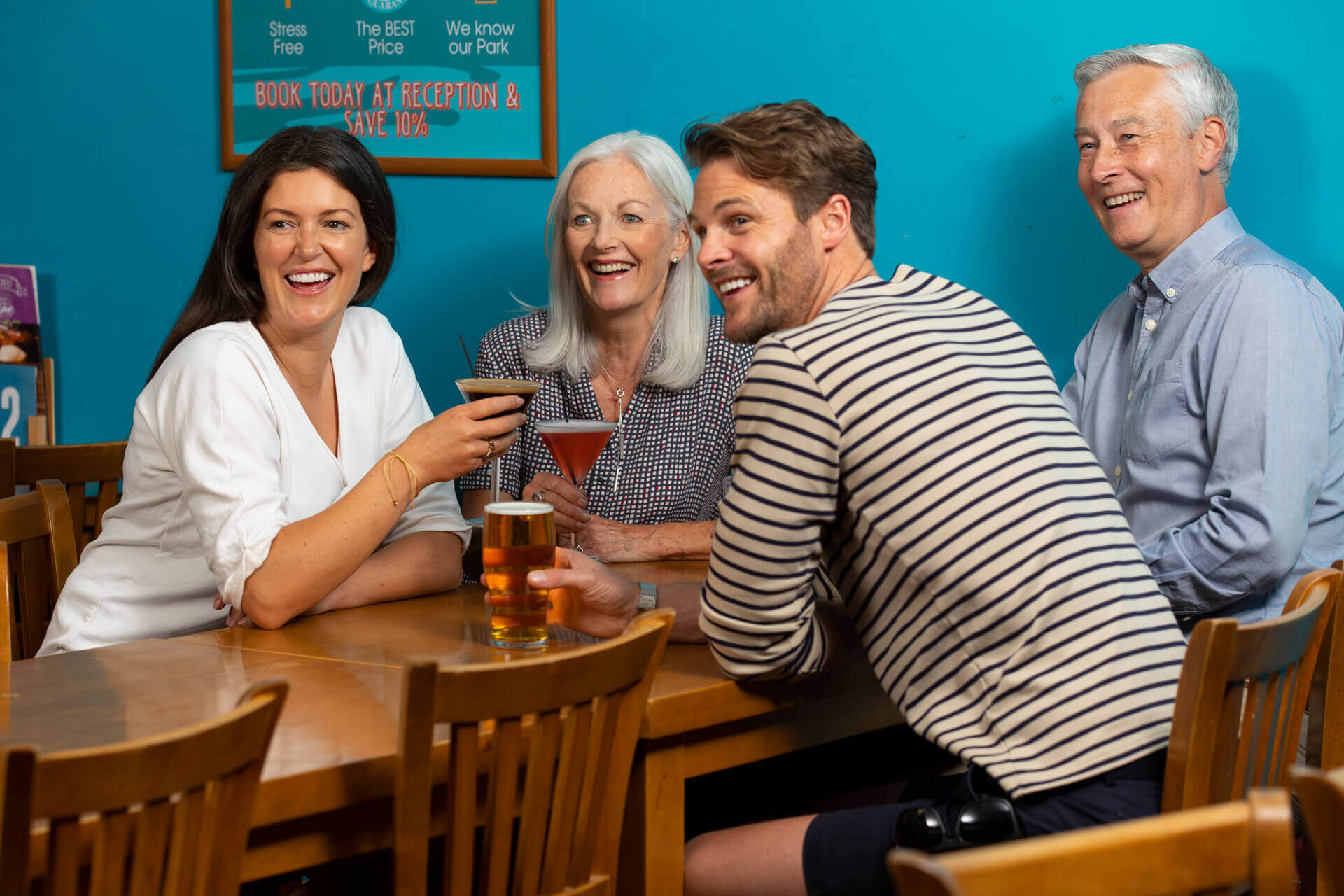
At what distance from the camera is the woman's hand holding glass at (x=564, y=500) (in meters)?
2.41

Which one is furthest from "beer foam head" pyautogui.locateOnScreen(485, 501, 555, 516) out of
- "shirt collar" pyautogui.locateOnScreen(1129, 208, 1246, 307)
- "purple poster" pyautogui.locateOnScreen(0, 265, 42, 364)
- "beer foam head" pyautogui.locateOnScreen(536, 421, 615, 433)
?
"purple poster" pyautogui.locateOnScreen(0, 265, 42, 364)

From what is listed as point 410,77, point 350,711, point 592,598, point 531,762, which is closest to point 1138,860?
point 531,762

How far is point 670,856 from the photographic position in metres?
1.62

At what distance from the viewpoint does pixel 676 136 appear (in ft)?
10.9

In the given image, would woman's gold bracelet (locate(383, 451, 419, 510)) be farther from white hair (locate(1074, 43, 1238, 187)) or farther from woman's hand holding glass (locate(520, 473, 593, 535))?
white hair (locate(1074, 43, 1238, 187))

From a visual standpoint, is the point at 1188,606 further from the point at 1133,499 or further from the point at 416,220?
the point at 416,220

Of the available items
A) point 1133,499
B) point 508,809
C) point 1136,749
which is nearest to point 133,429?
point 508,809

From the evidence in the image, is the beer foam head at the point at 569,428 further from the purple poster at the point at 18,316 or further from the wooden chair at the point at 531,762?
the purple poster at the point at 18,316

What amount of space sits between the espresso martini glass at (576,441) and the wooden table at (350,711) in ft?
1.06

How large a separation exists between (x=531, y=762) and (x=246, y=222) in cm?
133

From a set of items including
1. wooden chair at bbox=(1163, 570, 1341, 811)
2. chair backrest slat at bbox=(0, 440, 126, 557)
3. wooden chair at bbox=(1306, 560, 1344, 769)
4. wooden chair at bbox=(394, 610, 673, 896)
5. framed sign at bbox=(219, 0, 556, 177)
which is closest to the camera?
wooden chair at bbox=(394, 610, 673, 896)

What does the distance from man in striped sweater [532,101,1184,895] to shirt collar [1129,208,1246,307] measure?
100 centimetres

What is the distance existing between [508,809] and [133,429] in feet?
4.06

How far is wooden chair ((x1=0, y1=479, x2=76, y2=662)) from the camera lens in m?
2.19
